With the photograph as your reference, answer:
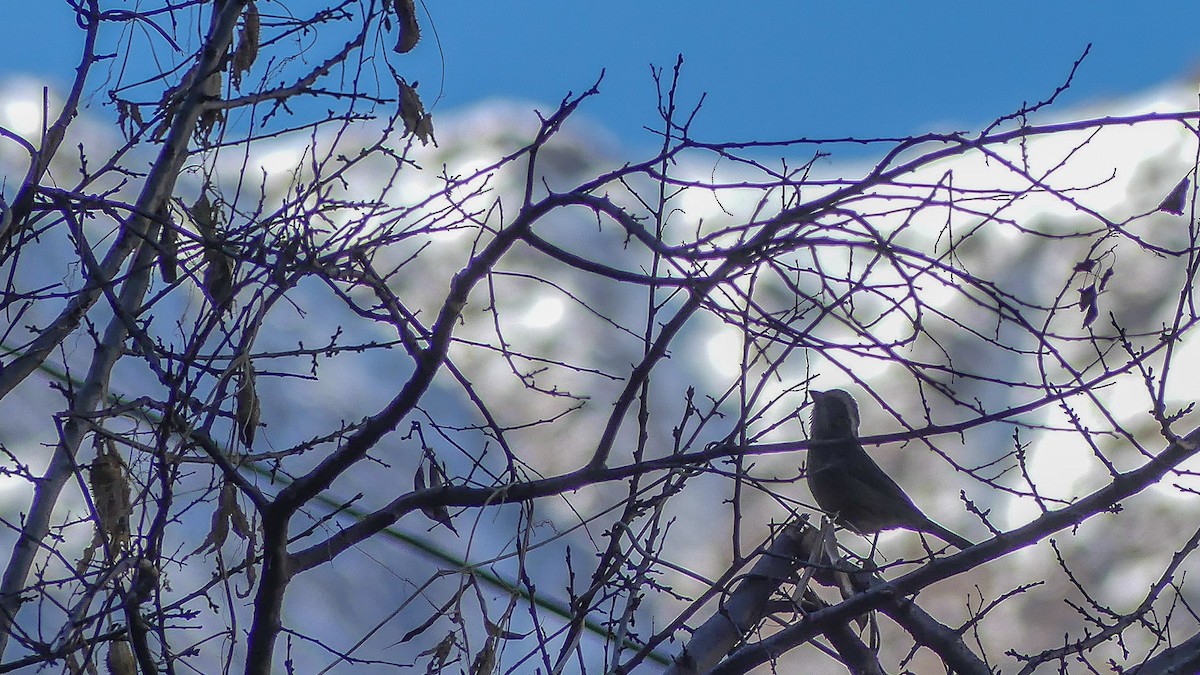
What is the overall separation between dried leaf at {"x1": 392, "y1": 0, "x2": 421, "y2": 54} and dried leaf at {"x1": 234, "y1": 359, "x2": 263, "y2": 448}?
0.76m

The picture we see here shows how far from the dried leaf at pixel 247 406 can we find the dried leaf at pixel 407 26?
0.76m

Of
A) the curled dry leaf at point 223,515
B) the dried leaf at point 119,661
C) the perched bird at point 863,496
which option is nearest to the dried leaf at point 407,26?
the curled dry leaf at point 223,515

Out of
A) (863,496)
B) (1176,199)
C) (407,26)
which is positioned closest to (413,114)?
(407,26)

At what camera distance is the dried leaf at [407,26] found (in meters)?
2.63

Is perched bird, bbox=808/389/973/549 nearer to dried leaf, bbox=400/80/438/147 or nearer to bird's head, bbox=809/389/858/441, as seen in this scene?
bird's head, bbox=809/389/858/441

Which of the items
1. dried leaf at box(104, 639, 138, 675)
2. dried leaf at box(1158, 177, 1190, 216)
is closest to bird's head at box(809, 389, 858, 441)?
dried leaf at box(1158, 177, 1190, 216)

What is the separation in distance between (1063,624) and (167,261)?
315cm

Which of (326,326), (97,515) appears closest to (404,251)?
(326,326)

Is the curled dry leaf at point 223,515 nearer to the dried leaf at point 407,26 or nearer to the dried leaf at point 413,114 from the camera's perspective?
the dried leaf at point 413,114

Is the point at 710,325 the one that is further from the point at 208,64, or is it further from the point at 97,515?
the point at 97,515

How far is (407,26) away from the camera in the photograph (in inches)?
104

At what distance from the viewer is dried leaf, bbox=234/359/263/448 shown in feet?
7.94

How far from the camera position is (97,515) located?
7.79ft

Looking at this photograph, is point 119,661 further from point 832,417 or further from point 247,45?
point 832,417
